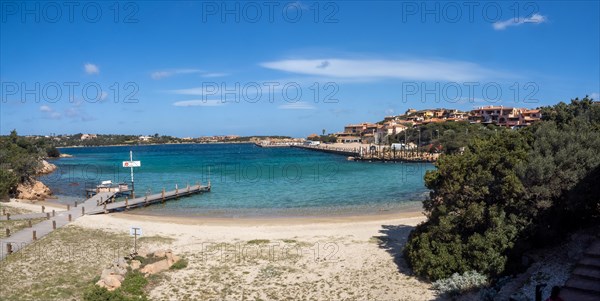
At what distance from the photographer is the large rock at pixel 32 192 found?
35844mm

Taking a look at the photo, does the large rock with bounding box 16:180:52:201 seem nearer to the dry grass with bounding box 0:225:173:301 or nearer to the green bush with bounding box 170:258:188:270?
the dry grass with bounding box 0:225:173:301

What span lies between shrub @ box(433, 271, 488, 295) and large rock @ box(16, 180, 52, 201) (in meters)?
35.8

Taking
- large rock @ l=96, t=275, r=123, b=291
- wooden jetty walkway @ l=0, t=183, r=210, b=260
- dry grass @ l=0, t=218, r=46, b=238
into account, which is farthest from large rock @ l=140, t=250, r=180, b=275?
dry grass @ l=0, t=218, r=46, b=238

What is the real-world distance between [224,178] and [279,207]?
24340 mm

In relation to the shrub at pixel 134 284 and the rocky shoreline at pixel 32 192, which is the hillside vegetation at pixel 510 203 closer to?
the shrub at pixel 134 284

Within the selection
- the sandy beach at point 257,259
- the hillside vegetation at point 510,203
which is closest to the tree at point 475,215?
the hillside vegetation at point 510,203

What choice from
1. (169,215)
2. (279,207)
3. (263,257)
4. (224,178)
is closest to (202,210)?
(169,215)

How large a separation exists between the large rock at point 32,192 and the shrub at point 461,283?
117 ft

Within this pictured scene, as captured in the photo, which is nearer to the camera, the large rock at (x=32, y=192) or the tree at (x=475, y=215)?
the tree at (x=475, y=215)

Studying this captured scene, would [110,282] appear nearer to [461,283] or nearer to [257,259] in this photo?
[257,259]

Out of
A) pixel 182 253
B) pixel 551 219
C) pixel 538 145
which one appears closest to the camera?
pixel 551 219

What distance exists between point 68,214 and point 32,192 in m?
15.0

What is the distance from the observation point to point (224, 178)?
181 feet

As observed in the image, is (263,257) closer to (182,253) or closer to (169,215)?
(182,253)
